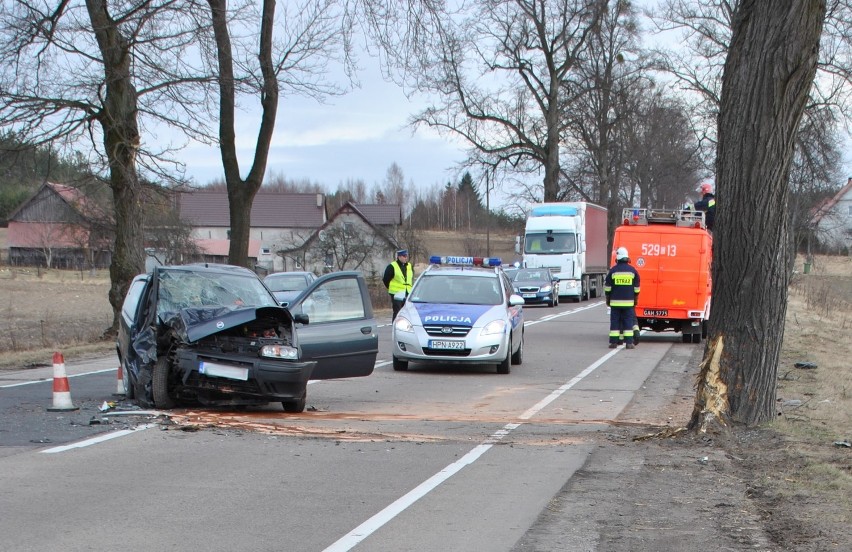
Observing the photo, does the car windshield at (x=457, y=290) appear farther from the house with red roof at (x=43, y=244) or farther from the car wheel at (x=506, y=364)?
the house with red roof at (x=43, y=244)

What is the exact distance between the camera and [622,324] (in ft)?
72.0

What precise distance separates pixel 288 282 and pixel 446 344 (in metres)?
12.4

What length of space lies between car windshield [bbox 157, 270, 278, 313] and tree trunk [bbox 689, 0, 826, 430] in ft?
16.5

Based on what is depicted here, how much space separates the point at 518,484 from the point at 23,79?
17.2 metres

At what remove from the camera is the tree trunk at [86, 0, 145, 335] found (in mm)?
22219

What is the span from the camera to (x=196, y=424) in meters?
10.4

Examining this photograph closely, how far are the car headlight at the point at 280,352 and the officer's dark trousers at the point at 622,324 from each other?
1189cm

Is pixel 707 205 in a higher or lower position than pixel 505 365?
higher

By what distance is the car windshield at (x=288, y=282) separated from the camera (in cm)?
2736

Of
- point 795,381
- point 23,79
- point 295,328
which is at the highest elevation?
point 23,79

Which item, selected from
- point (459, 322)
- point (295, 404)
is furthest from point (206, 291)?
point (459, 322)

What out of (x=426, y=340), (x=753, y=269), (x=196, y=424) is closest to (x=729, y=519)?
(x=753, y=269)

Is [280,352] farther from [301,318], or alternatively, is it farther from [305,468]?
[305,468]

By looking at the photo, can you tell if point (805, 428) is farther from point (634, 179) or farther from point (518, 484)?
point (634, 179)
